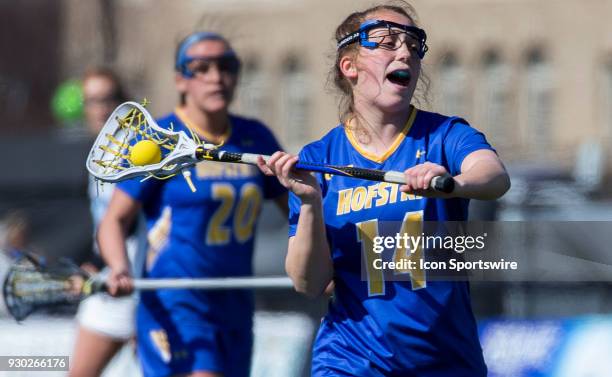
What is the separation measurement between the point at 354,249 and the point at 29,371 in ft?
12.2

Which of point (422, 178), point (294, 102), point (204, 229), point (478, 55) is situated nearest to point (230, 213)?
point (204, 229)

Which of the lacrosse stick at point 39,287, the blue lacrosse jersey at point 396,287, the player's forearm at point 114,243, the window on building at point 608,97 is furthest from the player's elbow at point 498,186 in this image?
the window on building at point 608,97

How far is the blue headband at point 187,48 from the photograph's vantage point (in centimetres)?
692

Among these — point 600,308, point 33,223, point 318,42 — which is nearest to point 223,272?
point 600,308

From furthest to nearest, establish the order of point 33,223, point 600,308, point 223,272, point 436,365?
point 33,223, point 600,308, point 223,272, point 436,365

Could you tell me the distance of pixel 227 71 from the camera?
272 inches

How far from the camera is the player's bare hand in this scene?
14.1 feet

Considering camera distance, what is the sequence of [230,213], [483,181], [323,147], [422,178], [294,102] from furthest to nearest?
[294,102] < [230,213] < [323,147] < [483,181] < [422,178]

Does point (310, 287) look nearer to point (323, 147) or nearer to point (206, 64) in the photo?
point (323, 147)

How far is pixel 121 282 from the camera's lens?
677 centimetres

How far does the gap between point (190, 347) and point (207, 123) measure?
1132 millimetres

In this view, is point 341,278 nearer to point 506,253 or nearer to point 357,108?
point 357,108

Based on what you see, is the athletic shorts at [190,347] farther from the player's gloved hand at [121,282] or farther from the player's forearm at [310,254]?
the player's forearm at [310,254]

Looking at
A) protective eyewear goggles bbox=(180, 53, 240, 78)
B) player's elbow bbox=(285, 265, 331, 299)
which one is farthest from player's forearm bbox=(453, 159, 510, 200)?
protective eyewear goggles bbox=(180, 53, 240, 78)
